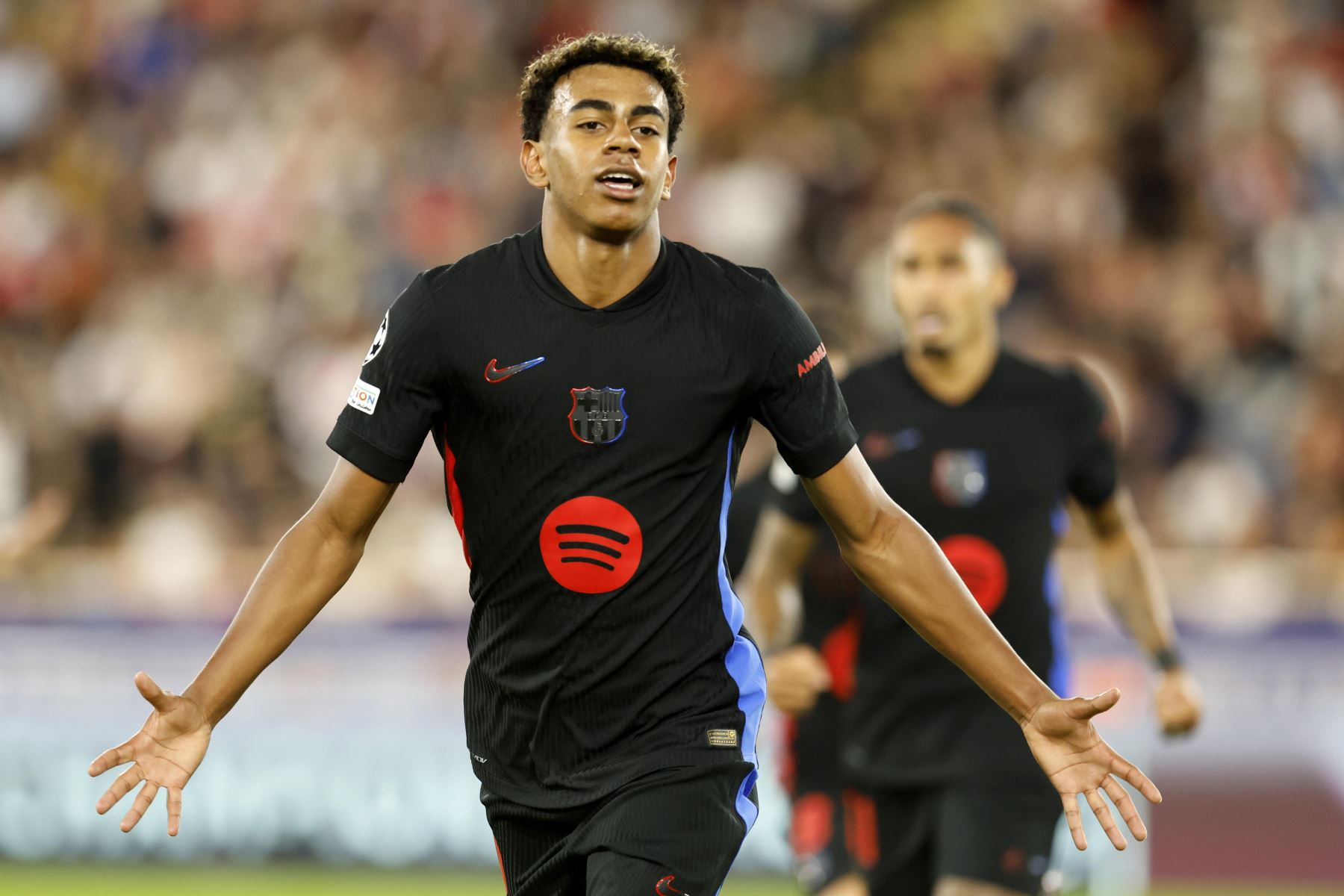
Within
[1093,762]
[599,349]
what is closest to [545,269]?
[599,349]

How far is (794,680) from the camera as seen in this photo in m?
6.45

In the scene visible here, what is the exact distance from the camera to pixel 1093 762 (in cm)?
434

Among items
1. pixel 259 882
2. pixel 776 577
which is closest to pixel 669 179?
pixel 776 577

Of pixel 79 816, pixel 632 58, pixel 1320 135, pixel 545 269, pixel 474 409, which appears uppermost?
pixel 1320 135

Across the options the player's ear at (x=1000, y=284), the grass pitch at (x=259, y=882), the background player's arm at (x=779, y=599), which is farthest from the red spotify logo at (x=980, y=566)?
the grass pitch at (x=259, y=882)

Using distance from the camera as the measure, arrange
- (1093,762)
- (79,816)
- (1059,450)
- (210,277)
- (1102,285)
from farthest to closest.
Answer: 1. (210,277)
2. (1102,285)
3. (79,816)
4. (1059,450)
5. (1093,762)

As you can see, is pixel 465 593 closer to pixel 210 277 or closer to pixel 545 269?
pixel 210 277

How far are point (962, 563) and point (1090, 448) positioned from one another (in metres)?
0.62

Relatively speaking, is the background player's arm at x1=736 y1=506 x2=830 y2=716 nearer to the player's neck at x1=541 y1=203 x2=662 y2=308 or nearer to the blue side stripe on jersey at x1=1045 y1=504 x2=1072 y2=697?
the blue side stripe on jersey at x1=1045 y1=504 x2=1072 y2=697

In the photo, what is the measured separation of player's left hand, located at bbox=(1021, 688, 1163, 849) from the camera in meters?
4.23

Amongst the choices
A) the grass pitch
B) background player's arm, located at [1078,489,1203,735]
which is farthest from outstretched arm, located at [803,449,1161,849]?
the grass pitch

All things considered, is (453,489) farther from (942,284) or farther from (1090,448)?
(1090,448)

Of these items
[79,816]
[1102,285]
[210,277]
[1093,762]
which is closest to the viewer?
[1093,762]

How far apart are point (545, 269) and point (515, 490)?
505mm
